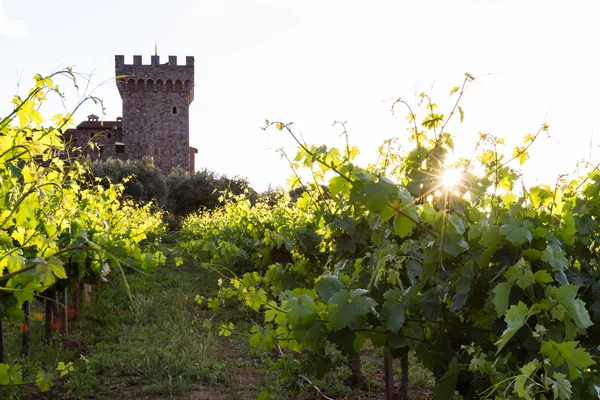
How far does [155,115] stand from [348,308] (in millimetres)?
40023

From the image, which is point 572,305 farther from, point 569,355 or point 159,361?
point 159,361

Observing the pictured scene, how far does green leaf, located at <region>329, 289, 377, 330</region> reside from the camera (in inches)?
83.4

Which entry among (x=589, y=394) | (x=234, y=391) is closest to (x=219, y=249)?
(x=234, y=391)

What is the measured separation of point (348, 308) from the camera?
214 centimetres

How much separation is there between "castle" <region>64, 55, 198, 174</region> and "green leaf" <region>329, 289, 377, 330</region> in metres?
38.9

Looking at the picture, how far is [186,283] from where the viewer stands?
11164 mm

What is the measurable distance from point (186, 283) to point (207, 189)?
2304 cm

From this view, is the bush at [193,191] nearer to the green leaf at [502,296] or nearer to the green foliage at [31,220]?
the green foliage at [31,220]

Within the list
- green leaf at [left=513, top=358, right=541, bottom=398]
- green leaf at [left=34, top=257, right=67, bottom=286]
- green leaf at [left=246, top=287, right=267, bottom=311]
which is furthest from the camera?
green leaf at [left=246, top=287, right=267, bottom=311]

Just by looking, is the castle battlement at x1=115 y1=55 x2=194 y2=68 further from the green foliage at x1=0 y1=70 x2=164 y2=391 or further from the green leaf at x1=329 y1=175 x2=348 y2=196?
the green leaf at x1=329 y1=175 x2=348 y2=196

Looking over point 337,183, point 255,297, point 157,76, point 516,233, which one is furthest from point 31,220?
point 157,76

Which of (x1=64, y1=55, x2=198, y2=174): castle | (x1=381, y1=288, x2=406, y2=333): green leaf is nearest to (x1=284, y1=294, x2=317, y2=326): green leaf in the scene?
(x1=381, y1=288, x2=406, y2=333): green leaf

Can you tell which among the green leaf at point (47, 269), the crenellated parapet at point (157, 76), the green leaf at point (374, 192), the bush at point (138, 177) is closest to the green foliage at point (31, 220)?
the green leaf at point (47, 269)

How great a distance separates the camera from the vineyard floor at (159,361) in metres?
4.76
